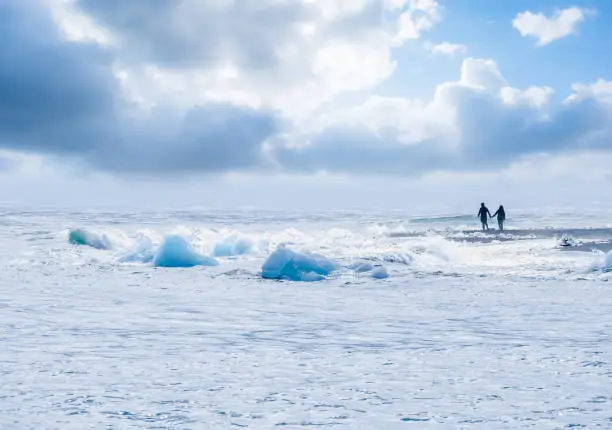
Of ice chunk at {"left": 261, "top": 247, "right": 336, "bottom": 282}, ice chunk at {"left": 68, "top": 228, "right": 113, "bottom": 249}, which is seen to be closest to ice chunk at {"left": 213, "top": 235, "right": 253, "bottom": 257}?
ice chunk at {"left": 68, "top": 228, "right": 113, "bottom": 249}

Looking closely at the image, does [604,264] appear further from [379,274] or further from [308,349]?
[308,349]

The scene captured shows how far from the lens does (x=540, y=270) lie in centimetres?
1653

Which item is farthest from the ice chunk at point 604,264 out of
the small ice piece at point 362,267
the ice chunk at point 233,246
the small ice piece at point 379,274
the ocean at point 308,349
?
the ice chunk at point 233,246

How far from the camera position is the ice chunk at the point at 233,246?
21031mm

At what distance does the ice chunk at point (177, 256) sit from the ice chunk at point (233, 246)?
10.2 ft

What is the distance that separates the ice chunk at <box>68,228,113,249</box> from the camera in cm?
2408

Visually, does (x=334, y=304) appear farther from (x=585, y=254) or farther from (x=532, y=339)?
(x=585, y=254)

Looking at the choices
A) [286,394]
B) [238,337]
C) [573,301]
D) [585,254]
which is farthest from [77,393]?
[585,254]

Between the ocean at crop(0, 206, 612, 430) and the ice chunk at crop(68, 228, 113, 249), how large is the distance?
7788 mm

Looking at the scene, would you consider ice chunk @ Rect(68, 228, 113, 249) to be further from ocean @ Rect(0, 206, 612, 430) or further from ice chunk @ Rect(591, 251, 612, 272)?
ice chunk @ Rect(591, 251, 612, 272)

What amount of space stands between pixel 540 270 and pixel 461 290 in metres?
4.46

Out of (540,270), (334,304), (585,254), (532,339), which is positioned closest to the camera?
(532,339)

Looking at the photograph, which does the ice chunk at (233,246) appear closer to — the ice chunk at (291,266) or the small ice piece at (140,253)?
the small ice piece at (140,253)

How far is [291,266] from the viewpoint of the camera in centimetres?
1502
